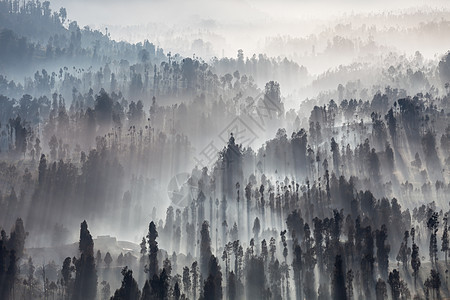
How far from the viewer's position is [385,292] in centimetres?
19625

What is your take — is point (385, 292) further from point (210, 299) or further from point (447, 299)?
point (210, 299)

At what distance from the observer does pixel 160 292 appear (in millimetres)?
194000

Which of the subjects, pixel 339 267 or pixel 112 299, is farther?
pixel 339 267

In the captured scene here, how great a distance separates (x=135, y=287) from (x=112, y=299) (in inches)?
454

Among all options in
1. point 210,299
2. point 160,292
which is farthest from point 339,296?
point 160,292

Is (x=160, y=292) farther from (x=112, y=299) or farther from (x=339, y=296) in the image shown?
(x=339, y=296)

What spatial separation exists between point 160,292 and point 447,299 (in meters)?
95.6

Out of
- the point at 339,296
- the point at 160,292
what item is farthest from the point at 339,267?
the point at 160,292

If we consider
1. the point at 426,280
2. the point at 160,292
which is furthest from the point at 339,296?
the point at 160,292

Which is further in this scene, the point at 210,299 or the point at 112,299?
the point at 210,299

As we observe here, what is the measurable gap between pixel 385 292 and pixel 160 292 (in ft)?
253

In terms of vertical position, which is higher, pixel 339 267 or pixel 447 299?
pixel 339 267

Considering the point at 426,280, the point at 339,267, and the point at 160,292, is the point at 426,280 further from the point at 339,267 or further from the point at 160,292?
the point at 160,292

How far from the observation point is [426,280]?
19562 cm
